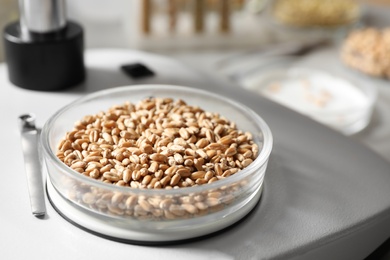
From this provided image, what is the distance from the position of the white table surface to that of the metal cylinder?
69 millimetres

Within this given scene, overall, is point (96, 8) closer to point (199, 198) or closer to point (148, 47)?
point (148, 47)

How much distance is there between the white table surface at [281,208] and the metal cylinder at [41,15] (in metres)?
0.07

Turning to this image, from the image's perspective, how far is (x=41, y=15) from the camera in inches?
27.6

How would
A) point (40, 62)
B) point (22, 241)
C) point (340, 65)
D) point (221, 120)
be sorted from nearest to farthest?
1. point (22, 241)
2. point (221, 120)
3. point (40, 62)
4. point (340, 65)

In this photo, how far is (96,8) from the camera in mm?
1117

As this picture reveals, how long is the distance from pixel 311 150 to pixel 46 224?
26 cm

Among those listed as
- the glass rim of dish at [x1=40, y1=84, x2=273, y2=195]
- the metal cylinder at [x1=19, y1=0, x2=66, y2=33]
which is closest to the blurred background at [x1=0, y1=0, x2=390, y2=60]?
the metal cylinder at [x1=19, y1=0, x2=66, y2=33]

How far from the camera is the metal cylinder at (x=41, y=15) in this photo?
0.70 metres

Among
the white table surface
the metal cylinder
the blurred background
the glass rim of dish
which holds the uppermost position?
the metal cylinder

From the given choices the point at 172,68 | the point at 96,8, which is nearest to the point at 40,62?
the point at 172,68

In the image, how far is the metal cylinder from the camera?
0.70m

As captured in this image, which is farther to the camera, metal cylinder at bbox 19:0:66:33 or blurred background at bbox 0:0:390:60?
blurred background at bbox 0:0:390:60

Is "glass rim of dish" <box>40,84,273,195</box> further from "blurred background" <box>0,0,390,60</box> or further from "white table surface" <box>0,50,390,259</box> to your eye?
"blurred background" <box>0,0,390,60</box>

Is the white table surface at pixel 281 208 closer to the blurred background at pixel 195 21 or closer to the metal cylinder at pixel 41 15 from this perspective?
the metal cylinder at pixel 41 15
